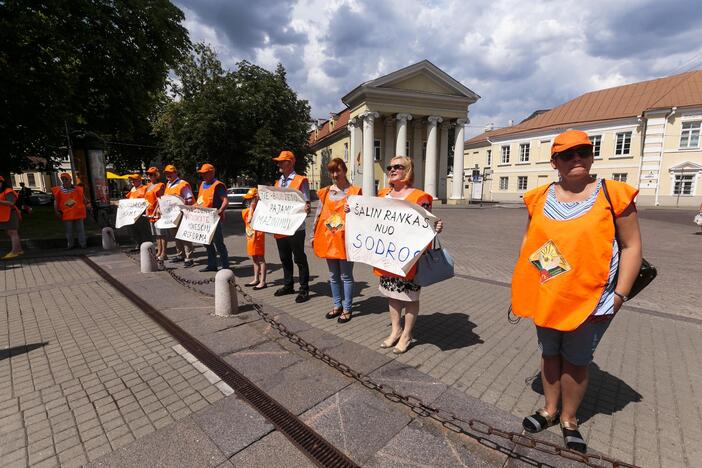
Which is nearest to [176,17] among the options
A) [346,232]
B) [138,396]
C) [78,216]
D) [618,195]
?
[78,216]

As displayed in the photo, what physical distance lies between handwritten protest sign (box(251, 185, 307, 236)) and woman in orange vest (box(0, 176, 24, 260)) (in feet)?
23.1

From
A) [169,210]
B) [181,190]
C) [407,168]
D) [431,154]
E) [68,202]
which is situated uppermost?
[431,154]

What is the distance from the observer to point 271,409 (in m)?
2.60

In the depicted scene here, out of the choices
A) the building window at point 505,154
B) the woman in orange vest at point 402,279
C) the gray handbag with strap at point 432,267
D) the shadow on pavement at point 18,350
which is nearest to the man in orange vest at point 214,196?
the shadow on pavement at point 18,350

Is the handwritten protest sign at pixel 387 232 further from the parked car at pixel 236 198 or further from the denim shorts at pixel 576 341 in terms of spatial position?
the parked car at pixel 236 198

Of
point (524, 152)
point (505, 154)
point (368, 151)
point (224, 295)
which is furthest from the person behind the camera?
point (505, 154)

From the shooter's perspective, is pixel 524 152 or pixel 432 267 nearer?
pixel 432 267

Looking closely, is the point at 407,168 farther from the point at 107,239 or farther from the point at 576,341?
the point at 107,239

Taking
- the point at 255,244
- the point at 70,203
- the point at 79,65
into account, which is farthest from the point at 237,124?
the point at 255,244

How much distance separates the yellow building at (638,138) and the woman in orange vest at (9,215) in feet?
131

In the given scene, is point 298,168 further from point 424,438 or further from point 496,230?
point 424,438

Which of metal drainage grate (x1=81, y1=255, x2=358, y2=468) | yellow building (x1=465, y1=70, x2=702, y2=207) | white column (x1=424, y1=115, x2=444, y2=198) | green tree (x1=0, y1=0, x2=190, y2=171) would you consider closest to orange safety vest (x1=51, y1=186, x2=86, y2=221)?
green tree (x1=0, y1=0, x2=190, y2=171)

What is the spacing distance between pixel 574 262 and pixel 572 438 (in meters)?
1.18

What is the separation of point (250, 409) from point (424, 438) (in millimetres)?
1293
